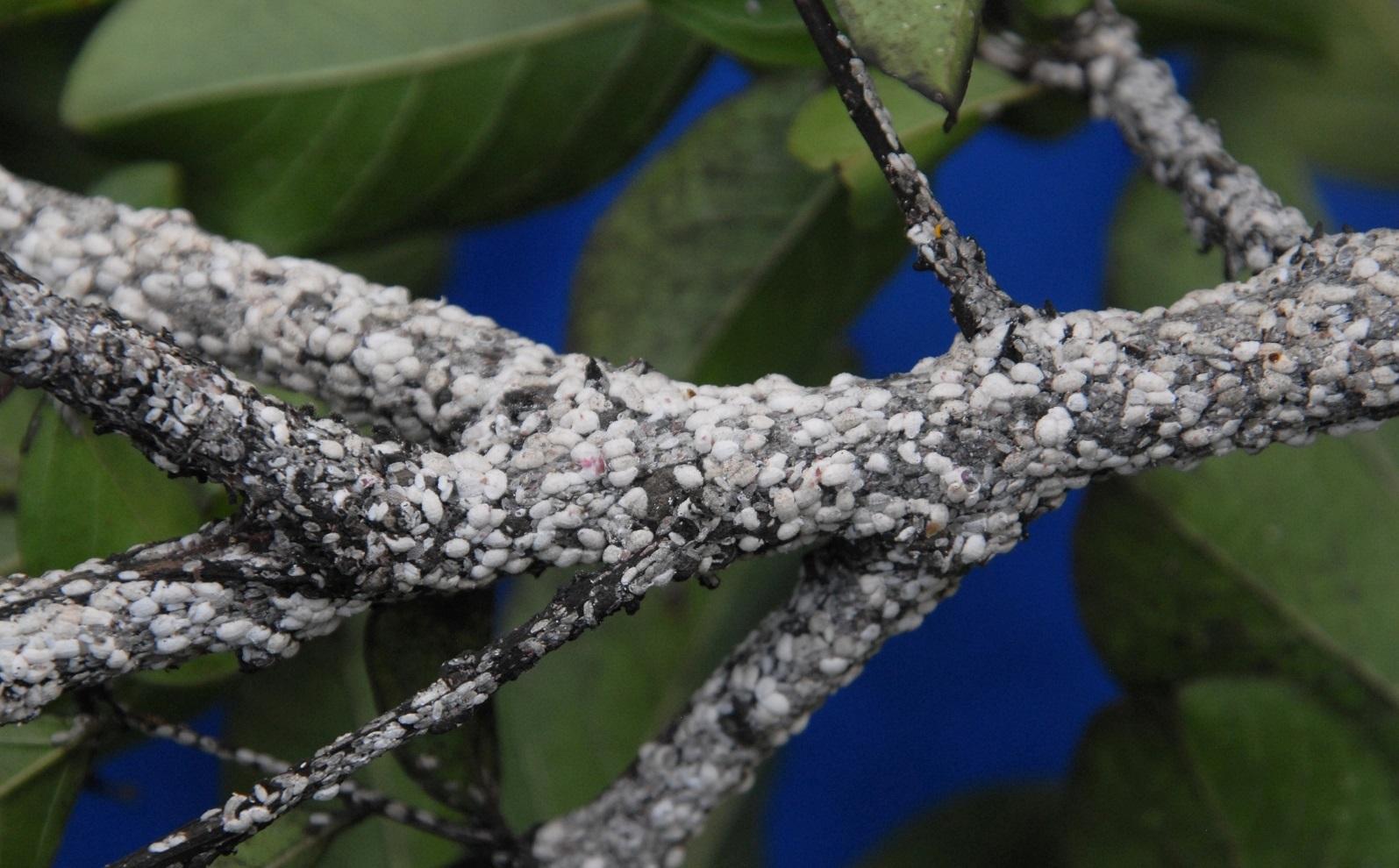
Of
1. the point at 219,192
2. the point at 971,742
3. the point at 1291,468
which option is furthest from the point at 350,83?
the point at 971,742

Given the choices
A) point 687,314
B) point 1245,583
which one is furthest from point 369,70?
point 1245,583

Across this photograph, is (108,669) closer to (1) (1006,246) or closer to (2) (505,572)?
(2) (505,572)

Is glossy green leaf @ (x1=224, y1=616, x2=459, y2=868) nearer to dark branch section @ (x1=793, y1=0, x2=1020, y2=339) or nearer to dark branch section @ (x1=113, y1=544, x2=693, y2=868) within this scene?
dark branch section @ (x1=113, y1=544, x2=693, y2=868)

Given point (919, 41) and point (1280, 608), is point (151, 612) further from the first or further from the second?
point (1280, 608)

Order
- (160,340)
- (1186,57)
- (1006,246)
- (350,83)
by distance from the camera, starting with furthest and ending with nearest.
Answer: (1006,246) → (1186,57) → (350,83) → (160,340)

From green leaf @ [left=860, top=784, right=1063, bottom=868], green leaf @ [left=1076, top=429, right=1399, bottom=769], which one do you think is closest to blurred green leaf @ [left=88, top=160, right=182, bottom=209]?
green leaf @ [left=1076, top=429, right=1399, bottom=769]

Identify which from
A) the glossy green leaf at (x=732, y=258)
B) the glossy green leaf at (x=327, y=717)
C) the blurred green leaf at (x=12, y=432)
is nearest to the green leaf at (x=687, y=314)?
the glossy green leaf at (x=732, y=258)

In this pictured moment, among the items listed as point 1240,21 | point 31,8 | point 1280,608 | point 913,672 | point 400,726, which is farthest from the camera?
point 913,672
